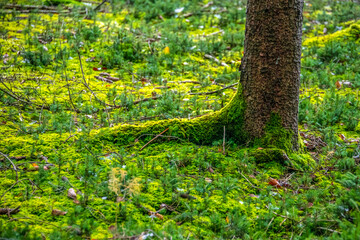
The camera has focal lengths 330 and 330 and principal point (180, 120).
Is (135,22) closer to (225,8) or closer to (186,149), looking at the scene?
(225,8)

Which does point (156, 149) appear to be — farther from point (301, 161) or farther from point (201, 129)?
point (301, 161)

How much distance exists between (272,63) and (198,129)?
1.23m

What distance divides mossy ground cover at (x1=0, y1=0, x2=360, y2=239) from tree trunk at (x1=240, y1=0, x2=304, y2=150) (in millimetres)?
384

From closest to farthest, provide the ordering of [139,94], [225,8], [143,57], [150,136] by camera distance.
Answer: [150,136]
[139,94]
[143,57]
[225,8]

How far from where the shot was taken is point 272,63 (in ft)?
12.5

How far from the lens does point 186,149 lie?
13.2 ft

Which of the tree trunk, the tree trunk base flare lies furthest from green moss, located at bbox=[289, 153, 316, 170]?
the tree trunk base flare

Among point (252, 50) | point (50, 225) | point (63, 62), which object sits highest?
point (252, 50)

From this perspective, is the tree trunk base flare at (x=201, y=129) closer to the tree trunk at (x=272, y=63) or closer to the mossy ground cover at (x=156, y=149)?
the mossy ground cover at (x=156, y=149)

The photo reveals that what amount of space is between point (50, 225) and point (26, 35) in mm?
6329

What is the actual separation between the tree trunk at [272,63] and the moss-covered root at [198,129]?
0.23m

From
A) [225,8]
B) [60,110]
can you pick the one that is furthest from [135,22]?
[60,110]

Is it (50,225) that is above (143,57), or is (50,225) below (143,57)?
below

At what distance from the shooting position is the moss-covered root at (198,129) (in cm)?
418
